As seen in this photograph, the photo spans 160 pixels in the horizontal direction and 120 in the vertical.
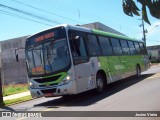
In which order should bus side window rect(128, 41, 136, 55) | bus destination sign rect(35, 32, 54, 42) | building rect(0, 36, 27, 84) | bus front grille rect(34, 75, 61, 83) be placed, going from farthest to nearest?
building rect(0, 36, 27, 84), bus side window rect(128, 41, 136, 55), bus destination sign rect(35, 32, 54, 42), bus front grille rect(34, 75, 61, 83)

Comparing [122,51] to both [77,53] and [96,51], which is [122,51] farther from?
[77,53]

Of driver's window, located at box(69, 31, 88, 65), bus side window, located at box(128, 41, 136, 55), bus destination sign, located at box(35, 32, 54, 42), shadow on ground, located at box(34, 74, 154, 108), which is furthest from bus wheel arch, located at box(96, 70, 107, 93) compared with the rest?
bus side window, located at box(128, 41, 136, 55)

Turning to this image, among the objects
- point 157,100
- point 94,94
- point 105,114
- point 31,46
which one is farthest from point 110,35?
point 105,114

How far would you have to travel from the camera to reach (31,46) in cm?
1296

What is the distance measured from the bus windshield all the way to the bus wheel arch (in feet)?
8.47

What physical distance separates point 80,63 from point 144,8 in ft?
32.8

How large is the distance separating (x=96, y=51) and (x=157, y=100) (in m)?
4.67

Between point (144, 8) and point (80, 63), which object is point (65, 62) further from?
point (144, 8)

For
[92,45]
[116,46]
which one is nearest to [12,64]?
[116,46]

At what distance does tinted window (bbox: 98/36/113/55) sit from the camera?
49.8 feet

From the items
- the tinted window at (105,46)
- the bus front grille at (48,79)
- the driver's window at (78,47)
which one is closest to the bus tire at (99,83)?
the driver's window at (78,47)

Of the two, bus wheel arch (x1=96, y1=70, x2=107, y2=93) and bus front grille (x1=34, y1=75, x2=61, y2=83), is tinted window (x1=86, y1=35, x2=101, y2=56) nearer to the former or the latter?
bus wheel arch (x1=96, y1=70, x2=107, y2=93)

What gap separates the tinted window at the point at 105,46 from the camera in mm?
15180

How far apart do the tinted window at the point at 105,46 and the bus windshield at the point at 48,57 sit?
368 centimetres
